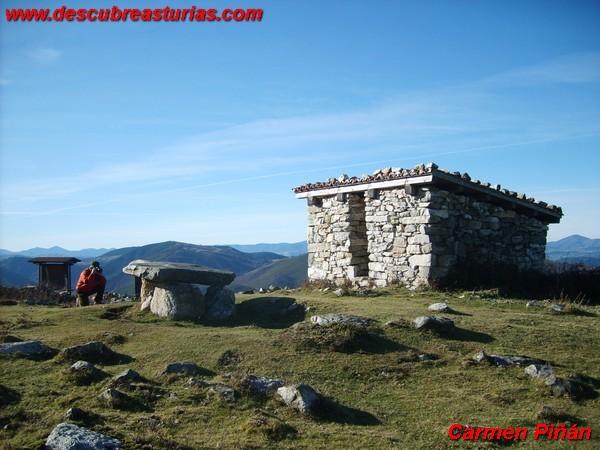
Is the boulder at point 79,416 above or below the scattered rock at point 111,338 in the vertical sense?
below

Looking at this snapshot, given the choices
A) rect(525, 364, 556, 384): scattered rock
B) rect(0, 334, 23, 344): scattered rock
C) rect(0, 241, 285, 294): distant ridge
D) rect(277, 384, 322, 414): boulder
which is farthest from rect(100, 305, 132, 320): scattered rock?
rect(0, 241, 285, 294): distant ridge

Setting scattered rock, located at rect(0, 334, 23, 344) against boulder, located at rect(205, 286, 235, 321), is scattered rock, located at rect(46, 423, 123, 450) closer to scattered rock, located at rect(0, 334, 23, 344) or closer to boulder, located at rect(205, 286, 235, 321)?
scattered rock, located at rect(0, 334, 23, 344)

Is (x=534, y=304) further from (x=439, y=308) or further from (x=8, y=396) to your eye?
(x=8, y=396)

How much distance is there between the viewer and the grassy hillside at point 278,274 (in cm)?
4611

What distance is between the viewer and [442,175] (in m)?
14.9

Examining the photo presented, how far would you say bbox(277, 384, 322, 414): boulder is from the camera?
Answer: 6797mm

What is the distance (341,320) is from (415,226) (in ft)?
20.4

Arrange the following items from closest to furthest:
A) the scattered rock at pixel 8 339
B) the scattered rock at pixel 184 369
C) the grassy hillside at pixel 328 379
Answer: the grassy hillside at pixel 328 379 → the scattered rock at pixel 184 369 → the scattered rock at pixel 8 339

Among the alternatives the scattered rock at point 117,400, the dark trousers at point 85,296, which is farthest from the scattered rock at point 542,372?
the dark trousers at point 85,296

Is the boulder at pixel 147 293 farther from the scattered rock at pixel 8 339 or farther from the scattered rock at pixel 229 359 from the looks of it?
the scattered rock at pixel 229 359

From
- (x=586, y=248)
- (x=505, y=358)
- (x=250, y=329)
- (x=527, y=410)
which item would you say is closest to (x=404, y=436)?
(x=527, y=410)

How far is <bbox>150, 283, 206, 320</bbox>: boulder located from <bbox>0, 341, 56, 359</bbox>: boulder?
3.17 m

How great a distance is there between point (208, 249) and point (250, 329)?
55.7 meters

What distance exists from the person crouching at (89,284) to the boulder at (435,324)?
9.80 m
